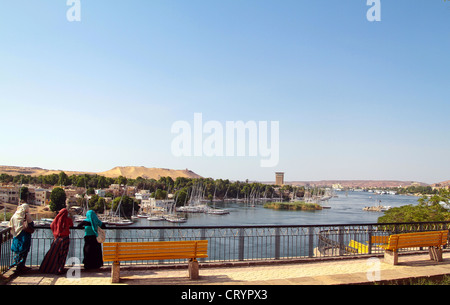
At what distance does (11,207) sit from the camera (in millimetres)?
80625

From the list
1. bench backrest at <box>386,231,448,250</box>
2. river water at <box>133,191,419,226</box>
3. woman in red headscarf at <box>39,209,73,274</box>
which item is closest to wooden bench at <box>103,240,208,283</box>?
woman in red headscarf at <box>39,209,73,274</box>

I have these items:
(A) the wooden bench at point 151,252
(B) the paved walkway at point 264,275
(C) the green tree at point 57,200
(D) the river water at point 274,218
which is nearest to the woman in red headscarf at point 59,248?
(B) the paved walkway at point 264,275

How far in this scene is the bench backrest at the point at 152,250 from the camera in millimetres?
6480

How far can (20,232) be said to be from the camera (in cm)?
679

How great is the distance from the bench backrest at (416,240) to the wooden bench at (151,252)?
15.3 ft

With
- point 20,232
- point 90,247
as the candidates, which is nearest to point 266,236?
point 90,247

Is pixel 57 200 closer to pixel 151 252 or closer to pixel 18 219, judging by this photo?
pixel 18 219

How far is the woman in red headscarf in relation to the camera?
6965 mm

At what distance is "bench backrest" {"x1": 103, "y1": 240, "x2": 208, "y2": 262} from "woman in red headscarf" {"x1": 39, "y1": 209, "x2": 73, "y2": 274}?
1202 mm

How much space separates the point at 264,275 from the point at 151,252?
2.51 m

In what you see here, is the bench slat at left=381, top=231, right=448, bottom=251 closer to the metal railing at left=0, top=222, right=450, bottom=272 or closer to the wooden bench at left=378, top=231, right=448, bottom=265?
the wooden bench at left=378, top=231, right=448, bottom=265
